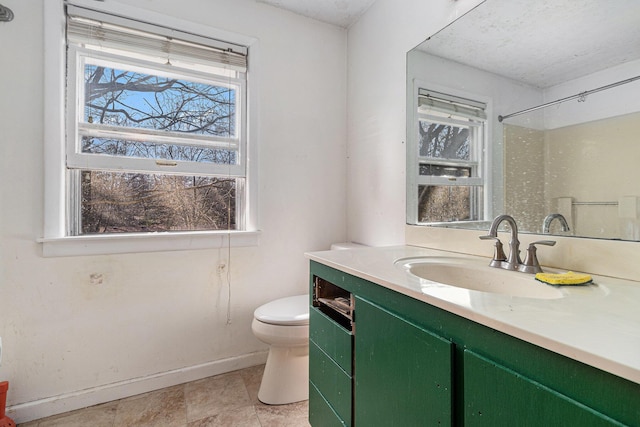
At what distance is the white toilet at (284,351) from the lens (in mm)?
1447

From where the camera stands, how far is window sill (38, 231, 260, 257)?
1432 mm

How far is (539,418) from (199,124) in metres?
1.89

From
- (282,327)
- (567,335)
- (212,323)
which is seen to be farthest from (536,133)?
(212,323)

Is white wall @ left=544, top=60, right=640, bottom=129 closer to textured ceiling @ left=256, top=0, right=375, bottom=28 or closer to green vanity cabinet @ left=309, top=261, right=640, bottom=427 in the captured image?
green vanity cabinet @ left=309, top=261, right=640, bottom=427

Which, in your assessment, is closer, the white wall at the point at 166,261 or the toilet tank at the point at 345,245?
the white wall at the point at 166,261

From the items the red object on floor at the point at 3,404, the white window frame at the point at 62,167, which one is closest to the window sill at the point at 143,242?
the white window frame at the point at 62,167

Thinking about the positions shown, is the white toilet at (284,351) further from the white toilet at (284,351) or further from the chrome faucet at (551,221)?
the chrome faucet at (551,221)

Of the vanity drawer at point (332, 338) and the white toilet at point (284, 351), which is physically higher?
the vanity drawer at point (332, 338)

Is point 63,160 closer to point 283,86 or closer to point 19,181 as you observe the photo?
point 19,181

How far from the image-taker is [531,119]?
3.53ft

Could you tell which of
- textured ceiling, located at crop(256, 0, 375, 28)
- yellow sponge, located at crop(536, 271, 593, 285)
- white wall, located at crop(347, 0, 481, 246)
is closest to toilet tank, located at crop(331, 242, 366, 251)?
white wall, located at crop(347, 0, 481, 246)

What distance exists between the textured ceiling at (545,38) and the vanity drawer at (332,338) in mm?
1115

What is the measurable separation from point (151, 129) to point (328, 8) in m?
1.30

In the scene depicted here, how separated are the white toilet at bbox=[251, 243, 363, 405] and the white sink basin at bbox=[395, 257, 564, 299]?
65cm
